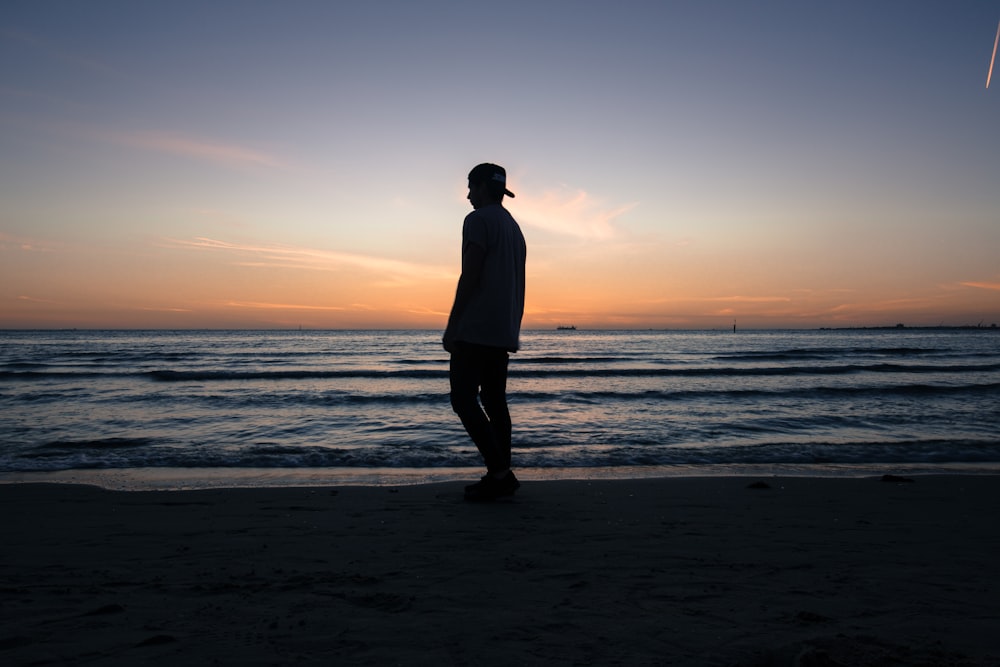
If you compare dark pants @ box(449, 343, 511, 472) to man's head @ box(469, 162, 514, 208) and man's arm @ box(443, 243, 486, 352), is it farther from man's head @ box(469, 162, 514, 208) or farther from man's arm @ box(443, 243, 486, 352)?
man's head @ box(469, 162, 514, 208)

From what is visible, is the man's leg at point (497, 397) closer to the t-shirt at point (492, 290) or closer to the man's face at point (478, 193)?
the t-shirt at point (492, 290)

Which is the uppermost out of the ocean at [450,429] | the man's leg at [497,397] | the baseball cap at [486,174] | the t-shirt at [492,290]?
the baseball cap at [486,174]

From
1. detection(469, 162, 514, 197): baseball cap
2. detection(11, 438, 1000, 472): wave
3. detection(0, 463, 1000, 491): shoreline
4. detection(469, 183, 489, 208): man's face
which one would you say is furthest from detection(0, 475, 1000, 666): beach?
detection(469, 162, 514, 197): baseball cap

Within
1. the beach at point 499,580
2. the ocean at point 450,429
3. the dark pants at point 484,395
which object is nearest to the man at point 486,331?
the dark pants at point 484,395

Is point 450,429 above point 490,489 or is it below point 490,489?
below

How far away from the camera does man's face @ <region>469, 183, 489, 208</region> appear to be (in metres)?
4.23

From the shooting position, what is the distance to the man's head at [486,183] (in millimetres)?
4215

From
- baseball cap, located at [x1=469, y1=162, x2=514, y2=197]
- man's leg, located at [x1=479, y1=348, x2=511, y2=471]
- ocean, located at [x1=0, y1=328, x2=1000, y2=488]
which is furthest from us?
ocean, located at [x1=0, y1=328, x2=1000, y2=488]

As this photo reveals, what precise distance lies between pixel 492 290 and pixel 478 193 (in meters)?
0.78

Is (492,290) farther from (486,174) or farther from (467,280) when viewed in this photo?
(486,174)

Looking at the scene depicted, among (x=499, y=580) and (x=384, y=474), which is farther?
(x=384, y=474)

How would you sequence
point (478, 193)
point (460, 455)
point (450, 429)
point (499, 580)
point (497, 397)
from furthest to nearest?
point (450, 429) < point (460, 455) < point (478, 193) < point (497, 397) < point (499, 580)

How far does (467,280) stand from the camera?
3963 mm

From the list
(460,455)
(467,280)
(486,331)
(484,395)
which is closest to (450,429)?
(460,455)
